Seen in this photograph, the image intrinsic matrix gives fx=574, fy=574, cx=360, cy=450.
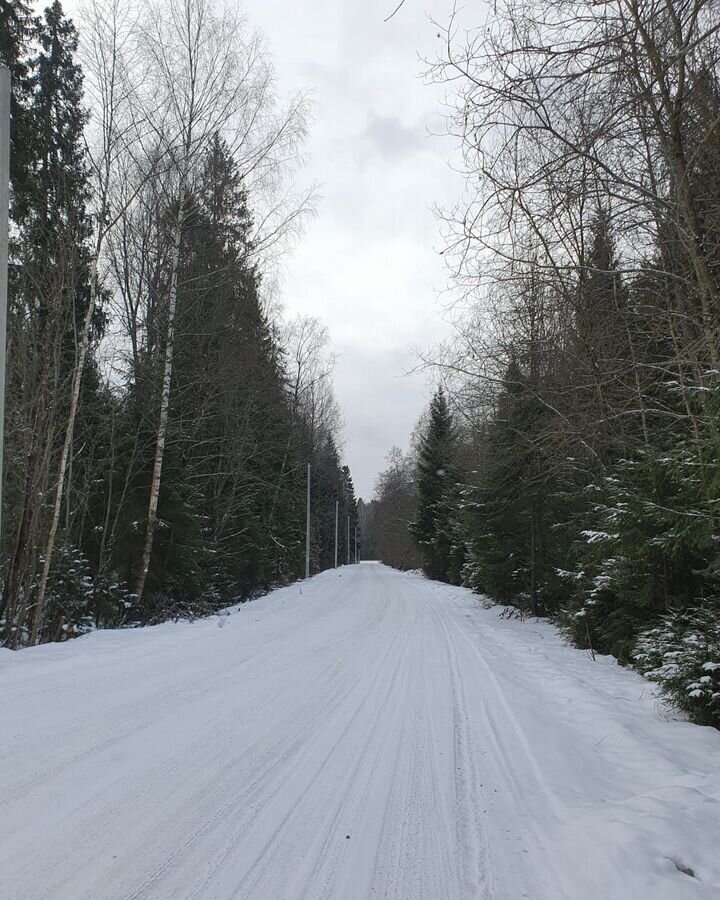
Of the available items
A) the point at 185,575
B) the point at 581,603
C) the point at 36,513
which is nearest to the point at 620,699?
the point at 581,603

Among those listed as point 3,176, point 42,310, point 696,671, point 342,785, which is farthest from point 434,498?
point 342,785

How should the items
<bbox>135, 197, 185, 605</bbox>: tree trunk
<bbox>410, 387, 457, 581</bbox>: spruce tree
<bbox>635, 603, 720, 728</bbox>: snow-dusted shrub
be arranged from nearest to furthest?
<bbox>635, 603, 720, 728</bbox>: snow-dusted shrub → <bbox>135, 197, 185, 605</bbox>: tree trunk → <bbox>410, 387, 457, 581</bbox>: spruce tree

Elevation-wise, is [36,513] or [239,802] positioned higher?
[36,513]

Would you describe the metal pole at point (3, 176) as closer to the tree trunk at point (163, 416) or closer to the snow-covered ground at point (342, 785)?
the snow-covered ground at point (342, 785)

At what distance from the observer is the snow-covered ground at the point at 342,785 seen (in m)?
2.51

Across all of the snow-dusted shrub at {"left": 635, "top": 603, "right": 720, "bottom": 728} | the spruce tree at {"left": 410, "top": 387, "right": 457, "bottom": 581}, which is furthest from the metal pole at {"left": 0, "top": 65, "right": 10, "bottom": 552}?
the spruce tree at {"left": 410, "top": 387, "right": 457, "bottom": 581}

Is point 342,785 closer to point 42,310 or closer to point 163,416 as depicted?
point 42,310

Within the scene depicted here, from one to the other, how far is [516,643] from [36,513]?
8190 millimetres

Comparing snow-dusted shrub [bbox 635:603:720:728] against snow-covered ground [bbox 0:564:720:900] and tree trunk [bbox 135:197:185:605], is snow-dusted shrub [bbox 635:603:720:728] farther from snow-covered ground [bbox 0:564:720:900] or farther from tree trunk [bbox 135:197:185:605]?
tree trunk [bbox 135:197:185:605]

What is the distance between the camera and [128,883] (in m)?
2.39

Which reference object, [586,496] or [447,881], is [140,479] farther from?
[447,881]

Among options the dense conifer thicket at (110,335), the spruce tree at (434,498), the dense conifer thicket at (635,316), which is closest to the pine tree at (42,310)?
the dense conifer thicket at (110,335)

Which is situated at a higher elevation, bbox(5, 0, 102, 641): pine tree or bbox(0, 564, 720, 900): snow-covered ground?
bbox(5, 0, 102, 641): pine tree

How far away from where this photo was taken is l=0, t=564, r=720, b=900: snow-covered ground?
2.51 meters
